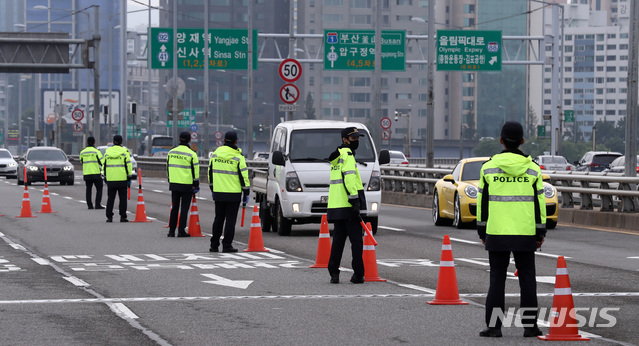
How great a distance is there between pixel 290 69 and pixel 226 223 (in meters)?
16.3

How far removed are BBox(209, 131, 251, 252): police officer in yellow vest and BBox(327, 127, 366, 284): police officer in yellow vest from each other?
4372 mm

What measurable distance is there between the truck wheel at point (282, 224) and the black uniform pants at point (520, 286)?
12298mm

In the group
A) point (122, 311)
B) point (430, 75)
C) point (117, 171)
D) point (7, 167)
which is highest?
point (430, 75)

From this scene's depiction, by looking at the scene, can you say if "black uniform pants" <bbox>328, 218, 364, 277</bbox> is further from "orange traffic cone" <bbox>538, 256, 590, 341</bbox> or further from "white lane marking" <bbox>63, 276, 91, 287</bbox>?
"orange traffic cone" <bbox>538, 256, 590, 341</bbox>

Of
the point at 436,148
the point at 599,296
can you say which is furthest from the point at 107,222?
the point at 436,148

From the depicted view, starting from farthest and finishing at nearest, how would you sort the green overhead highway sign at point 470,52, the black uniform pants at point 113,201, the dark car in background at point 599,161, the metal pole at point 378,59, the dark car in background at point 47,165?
the green overhead highway sign at point 470,52 < the dark car in background at point 599,161 < the dark car in background at point 47,165 < the metal pole at point 378,59 < the black uniform pants at point 113,201

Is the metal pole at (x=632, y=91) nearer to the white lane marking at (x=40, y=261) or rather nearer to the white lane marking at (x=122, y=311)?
the white lane marking at (x=40, y=261)

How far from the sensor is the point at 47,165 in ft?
157

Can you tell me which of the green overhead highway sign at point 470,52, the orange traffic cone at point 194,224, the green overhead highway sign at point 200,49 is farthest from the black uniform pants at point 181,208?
the green overhead highway sign at point 470,52

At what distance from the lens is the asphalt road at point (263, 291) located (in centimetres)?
998

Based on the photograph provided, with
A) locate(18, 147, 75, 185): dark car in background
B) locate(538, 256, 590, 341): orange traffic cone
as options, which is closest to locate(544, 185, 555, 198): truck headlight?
locate(538, 256, 590, 341): orange traffic cone

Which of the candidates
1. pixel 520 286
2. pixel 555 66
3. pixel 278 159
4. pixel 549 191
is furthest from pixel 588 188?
pixel 555 66

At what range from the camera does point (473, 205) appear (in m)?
23.7

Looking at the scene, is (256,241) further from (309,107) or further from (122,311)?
(309,107)
